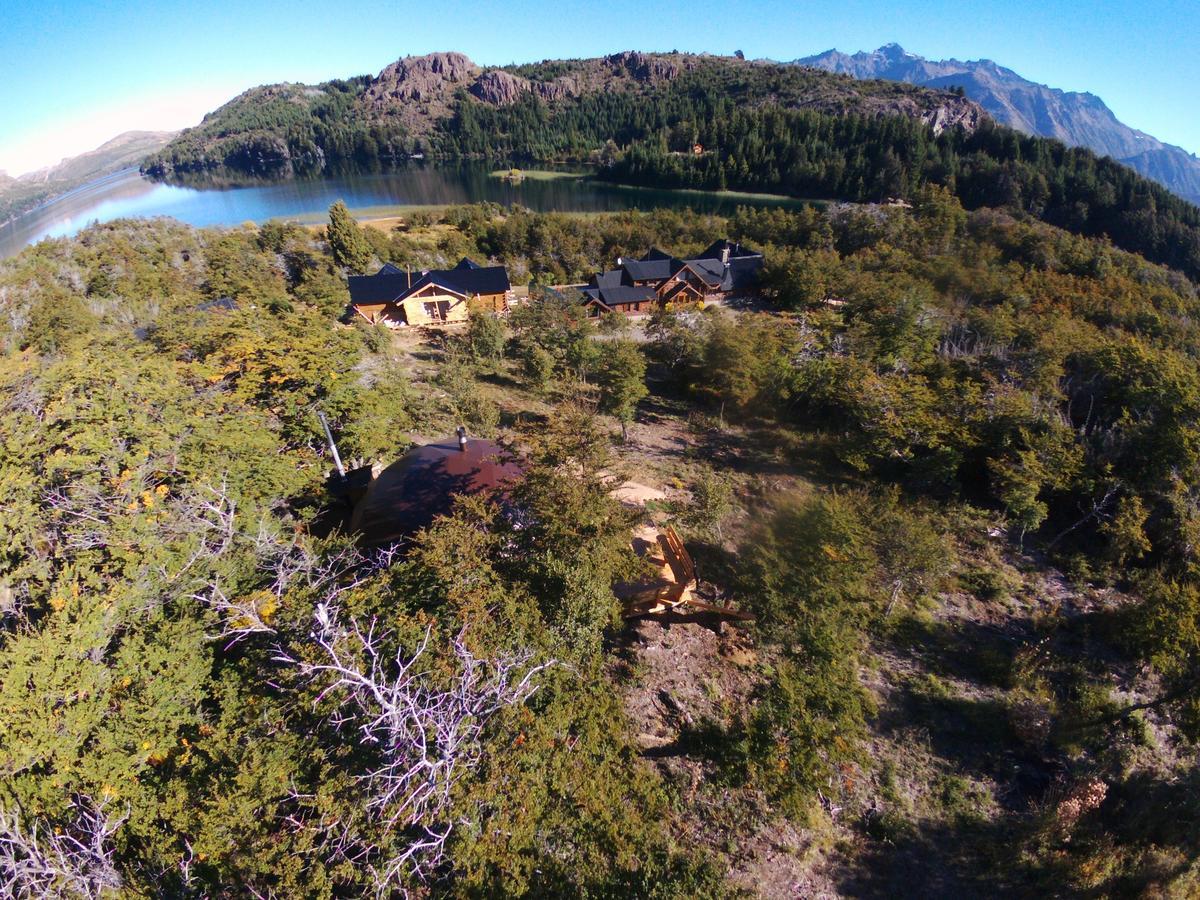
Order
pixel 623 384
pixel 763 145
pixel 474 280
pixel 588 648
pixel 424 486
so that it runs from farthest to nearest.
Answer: pixel 763 145 < pixel 474 280 < pixel 623 384 < pixel 424 486 < pixel 588 648

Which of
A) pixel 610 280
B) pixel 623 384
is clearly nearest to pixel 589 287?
pixel 610 280

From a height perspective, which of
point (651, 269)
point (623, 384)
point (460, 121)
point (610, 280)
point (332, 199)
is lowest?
point (623, 384)

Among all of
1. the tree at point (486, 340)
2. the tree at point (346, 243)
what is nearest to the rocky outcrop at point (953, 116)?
the tree at point (346, 243)

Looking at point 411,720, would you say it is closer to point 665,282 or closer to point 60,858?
point 60,858

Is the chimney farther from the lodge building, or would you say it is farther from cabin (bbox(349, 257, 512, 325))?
cabin (bbox(349, 257, 512, 325))

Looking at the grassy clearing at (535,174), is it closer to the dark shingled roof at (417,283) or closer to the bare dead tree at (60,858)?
the dark shingled roof at (417,283)

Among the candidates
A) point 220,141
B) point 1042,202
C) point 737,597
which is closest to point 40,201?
point 220,141

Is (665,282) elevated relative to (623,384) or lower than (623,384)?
elevated
